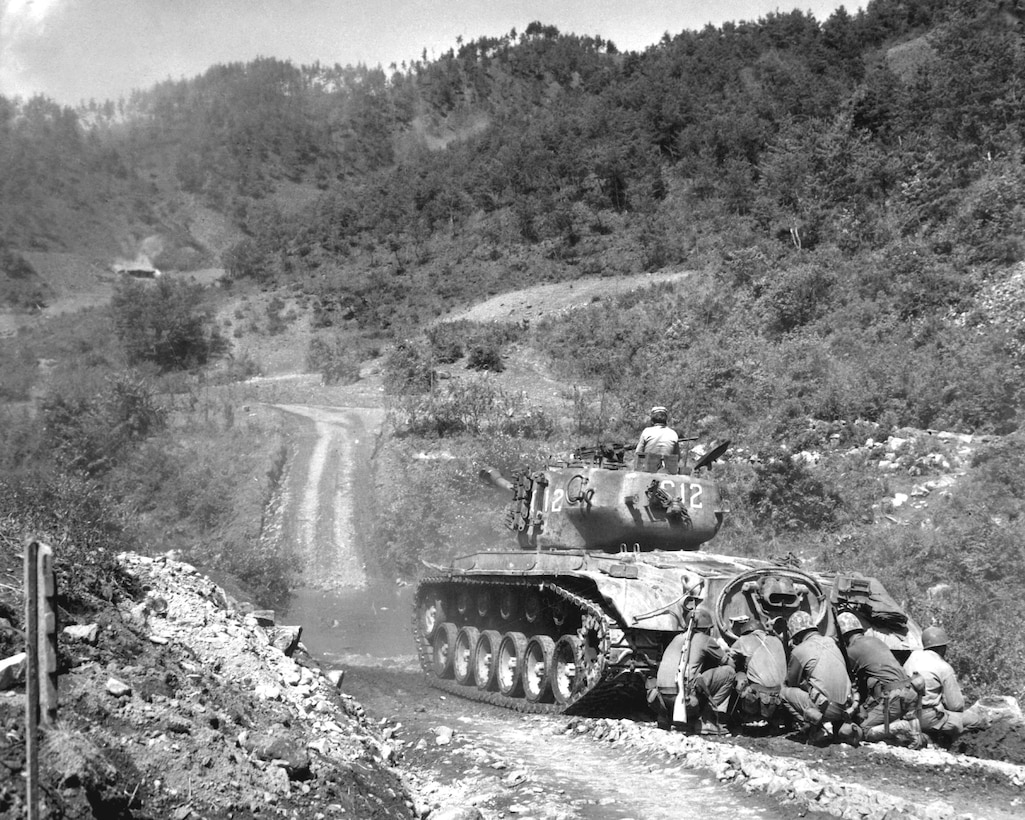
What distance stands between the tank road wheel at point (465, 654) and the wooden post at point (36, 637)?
1134 centimetres

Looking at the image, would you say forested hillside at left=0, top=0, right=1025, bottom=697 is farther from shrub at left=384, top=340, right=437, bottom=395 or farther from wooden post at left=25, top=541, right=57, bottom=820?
wooden post at left=25, top=541, right=57, bottom=820

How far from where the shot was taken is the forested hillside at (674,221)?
2302 cm

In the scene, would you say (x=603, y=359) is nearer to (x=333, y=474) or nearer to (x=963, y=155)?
(x=333, y=474)

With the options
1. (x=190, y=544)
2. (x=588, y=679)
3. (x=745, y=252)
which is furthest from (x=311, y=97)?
(x=588, y=679)

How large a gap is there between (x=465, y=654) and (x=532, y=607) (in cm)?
206

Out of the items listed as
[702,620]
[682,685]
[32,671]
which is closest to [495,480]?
[702,620]

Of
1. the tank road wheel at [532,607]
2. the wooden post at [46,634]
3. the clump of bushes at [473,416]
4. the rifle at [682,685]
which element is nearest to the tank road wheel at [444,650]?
the tank road wheel at [532,607]

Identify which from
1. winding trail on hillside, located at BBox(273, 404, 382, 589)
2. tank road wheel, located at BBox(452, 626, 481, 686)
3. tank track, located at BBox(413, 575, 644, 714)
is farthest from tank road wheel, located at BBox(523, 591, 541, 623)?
winding trail on hillside, located at BBox(273, 404, 382, 589)

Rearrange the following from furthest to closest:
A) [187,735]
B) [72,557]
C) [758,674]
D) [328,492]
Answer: [328,492], [758,674], [72,557], [187,735]

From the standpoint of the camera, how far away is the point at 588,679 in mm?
11773

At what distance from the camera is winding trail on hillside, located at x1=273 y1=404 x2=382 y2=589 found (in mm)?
25203

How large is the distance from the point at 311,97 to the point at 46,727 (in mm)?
87411

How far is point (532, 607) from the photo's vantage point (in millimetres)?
13906

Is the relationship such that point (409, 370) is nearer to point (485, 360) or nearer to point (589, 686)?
point (485, 360)
